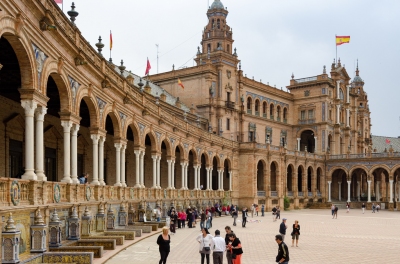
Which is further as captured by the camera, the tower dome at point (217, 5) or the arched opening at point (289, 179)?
the tower dome at point (217, 5)

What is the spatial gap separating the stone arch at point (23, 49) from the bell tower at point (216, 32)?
5147cm

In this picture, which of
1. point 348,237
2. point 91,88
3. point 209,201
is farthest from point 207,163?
point 91,88

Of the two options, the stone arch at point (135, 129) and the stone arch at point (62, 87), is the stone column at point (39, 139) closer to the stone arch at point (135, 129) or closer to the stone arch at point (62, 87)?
the stone arch at point (62, 87)

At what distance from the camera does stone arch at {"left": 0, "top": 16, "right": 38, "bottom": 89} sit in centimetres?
1330

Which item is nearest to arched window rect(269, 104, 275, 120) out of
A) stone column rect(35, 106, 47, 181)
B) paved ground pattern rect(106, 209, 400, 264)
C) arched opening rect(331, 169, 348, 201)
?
arched opening rect(331, 169, 348, 201)

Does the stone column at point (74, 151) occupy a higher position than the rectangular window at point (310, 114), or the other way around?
the rectangular window at point (310, 114)

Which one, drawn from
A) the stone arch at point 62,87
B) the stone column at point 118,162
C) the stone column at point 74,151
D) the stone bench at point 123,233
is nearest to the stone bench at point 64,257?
the stone column at point 74,151

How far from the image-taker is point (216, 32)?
67.2m

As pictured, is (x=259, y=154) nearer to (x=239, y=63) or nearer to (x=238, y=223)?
(x=239, y=63)

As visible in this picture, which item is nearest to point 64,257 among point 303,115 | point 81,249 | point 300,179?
point 81,249

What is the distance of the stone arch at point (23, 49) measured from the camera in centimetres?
1330

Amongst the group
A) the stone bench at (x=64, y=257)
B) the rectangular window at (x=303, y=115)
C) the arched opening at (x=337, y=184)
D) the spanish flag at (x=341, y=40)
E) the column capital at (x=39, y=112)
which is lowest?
the arched opening at (x=337, y=184)

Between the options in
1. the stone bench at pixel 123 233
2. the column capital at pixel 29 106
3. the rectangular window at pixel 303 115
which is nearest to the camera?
the column capital at pixel 29 106

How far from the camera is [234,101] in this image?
64.3 meters
